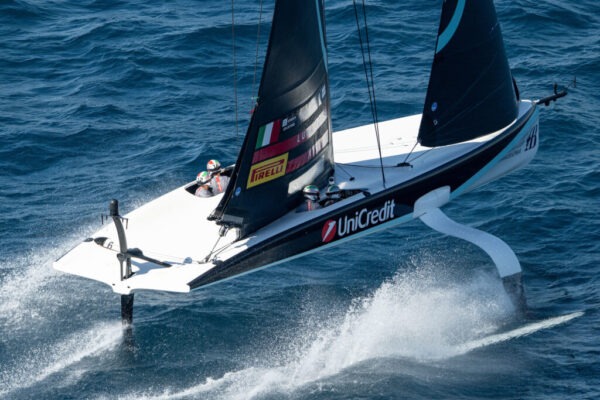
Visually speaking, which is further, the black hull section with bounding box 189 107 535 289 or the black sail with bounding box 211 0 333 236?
the black hull section with bounding box 189 107 535 289

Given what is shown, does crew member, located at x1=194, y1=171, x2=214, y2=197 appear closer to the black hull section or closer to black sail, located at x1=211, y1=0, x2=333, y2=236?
black sail, located at x1=211, y1=0, x2=333, y2=236

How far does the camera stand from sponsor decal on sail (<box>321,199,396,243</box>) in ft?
62.6

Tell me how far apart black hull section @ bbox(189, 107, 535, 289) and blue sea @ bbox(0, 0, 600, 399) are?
1.57 meters

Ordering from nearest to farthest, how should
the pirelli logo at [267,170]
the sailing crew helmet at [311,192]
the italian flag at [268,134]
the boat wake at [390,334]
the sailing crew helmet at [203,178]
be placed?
the boat wake at [390,334] → the italian flag at [268,134] → the pirelli logo at [267,170] → the sailing crew helmet at [311,192] → the sailing crew helmet at [203,178]

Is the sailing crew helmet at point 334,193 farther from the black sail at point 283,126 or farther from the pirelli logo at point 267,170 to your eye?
the pirelli logo at point 267,170

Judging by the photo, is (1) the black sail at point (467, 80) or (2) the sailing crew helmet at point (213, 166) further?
(1) the black sail at point (467, 80)

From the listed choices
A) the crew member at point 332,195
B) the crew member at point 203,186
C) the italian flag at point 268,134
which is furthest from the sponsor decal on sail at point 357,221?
the crew member at point 203,186

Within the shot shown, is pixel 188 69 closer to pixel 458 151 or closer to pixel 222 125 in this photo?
pixel 222 125

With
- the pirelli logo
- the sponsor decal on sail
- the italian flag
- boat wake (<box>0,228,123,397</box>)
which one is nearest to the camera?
boat wake (<box>0,228,123,397</box>)

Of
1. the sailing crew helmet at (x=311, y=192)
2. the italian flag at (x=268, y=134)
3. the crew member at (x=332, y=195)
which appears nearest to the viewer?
the italian flag at (x=268, y=134)

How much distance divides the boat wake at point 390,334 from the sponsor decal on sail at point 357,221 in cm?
157

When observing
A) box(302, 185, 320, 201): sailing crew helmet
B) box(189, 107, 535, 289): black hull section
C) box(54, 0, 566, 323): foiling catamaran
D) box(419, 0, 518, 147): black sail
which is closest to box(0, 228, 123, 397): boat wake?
box(54, 0, 566, 323): foiling catamaran

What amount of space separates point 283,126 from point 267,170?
2.72 feet

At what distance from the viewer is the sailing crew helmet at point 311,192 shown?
19328 millimetres
